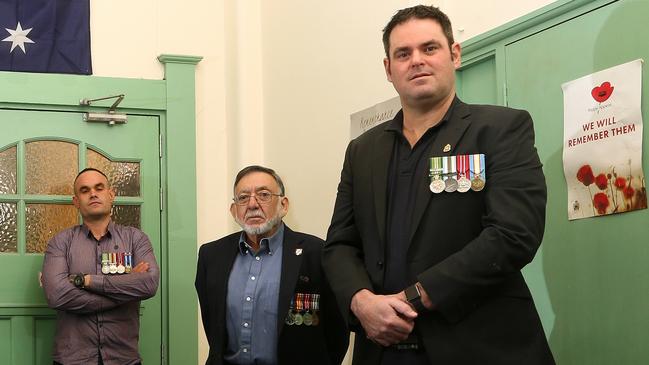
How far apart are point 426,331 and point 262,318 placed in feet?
4.53

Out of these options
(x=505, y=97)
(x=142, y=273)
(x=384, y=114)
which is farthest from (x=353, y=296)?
(x=142, y=273)

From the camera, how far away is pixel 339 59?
16.4ft

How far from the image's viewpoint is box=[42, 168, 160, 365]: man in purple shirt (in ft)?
15.1

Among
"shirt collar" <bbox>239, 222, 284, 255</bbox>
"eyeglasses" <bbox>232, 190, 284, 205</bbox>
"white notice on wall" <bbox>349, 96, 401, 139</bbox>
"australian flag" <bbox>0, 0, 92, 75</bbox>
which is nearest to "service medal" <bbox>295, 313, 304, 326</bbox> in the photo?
"shirt collar" <bbox>239, 222, 284, 255</bbox>

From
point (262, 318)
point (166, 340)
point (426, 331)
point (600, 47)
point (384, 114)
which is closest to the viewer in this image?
point (426, 331)

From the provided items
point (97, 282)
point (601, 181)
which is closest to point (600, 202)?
point (601, 181)

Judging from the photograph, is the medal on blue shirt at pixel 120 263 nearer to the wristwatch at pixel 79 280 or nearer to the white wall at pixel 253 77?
the wristwatch at pixel 79 280

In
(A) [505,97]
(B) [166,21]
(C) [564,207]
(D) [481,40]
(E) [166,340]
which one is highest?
(B) [166,21]

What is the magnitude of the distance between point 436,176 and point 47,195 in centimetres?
362

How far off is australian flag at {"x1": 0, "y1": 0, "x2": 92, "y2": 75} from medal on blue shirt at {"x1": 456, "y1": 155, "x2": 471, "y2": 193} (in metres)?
3.79

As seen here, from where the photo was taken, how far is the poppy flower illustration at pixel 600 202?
10.1ft

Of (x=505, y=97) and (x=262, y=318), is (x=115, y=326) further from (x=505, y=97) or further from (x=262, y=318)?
(x=505, y=97)

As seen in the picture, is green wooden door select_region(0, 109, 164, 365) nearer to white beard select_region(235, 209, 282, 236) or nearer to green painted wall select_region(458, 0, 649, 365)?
white beard select_region(235, 209, 282, 236)

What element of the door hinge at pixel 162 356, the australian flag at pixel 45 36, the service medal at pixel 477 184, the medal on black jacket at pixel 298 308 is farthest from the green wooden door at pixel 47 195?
the service medal at pixel 477 184
